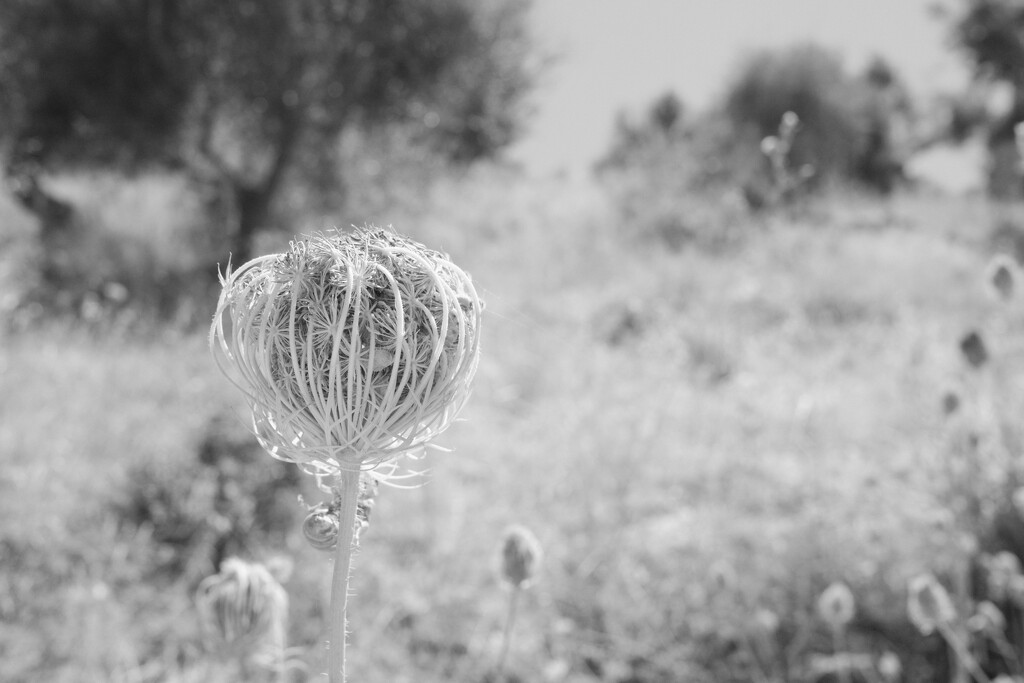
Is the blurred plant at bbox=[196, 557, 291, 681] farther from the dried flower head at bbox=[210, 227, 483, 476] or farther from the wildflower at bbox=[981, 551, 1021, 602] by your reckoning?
the wildflower at bbox=[981, 551, 1021, 602]

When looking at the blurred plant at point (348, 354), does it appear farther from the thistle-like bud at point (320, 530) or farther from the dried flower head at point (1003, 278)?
the dried flower head at point (1003, 278)

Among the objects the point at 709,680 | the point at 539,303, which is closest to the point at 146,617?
the point at 709,680

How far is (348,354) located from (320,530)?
252mm

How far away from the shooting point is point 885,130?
24.4 meters

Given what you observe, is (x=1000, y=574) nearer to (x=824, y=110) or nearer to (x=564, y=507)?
(x=564, y=507)

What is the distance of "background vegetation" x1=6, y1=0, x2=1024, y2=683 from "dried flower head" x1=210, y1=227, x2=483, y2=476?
73 mm

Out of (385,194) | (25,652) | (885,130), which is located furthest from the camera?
(885,130)

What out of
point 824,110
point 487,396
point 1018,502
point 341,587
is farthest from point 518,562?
point 824,110

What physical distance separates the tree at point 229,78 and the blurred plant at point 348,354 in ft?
26.6

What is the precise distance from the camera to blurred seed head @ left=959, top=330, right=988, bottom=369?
8.25 ft

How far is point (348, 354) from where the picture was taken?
933mm

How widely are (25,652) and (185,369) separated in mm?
2530

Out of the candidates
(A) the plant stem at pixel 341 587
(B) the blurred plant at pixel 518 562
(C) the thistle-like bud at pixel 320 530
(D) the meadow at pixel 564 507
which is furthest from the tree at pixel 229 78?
(A) the plant stem at pixel 341 587

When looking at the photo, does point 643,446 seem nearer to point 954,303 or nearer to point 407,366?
point 407,366
